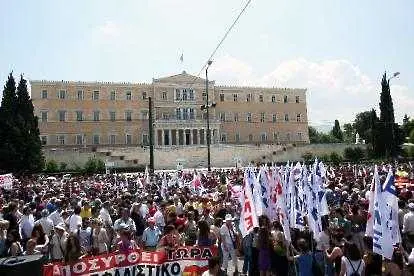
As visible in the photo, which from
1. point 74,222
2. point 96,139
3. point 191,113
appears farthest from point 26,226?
point 191,113

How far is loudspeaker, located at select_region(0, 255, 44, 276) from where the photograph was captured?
601 centimetres

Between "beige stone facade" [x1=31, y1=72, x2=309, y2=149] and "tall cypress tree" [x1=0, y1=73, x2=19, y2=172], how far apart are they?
23.7 meters

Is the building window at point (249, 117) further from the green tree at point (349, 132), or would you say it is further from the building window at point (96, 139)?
the green tree at point (349, 132)

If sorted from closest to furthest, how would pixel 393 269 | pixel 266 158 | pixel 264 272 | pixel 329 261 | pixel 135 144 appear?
pixel 393 269 → pixel 329 261 → pixel 264 272 → pixel 266 158 → pixel 135 144

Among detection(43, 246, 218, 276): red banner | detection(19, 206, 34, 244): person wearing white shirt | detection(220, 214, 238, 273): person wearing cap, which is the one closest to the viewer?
detection(43, 246, 218, 276): red banner

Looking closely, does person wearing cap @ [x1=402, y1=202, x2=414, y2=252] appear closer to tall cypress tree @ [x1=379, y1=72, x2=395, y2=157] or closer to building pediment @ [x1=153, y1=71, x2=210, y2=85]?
tall cypress tree @ [x1=379, y1=72, x2=395, y2=157]

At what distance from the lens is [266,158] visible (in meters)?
79.1

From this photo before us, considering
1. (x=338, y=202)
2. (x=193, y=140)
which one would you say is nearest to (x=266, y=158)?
(x=193, y=140)

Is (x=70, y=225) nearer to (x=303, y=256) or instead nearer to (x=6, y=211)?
(x=6, y=211)

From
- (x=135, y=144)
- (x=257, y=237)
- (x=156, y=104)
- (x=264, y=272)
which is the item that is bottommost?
(x=264, y=272)

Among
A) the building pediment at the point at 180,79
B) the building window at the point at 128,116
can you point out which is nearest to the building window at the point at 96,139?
the building window at the point at 128,116

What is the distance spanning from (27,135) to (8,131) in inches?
73.0

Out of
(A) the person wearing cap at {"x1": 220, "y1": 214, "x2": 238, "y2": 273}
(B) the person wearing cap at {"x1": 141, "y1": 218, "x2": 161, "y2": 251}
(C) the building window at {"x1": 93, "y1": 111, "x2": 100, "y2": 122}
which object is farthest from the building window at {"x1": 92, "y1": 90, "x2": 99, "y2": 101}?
(A) the person wearing cap at {"x1": 220, "y1": 214, "x2": 238, "y2": 273}

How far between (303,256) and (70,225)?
563cm
